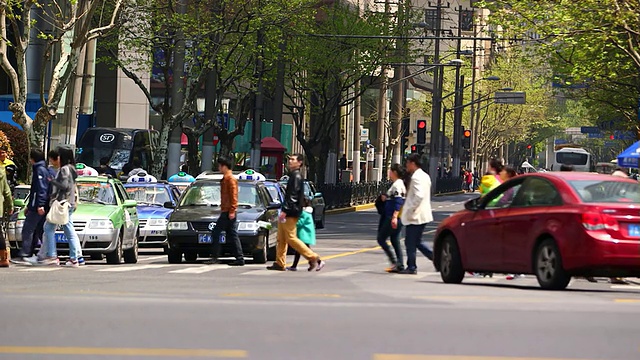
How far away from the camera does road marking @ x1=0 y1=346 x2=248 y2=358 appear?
10047 millimetres

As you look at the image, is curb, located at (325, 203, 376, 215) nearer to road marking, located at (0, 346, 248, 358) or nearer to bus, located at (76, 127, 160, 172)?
bus, located at (76, 127, 160, 172)

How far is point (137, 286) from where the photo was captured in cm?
1672

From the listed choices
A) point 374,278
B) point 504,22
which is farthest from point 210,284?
point 504,22

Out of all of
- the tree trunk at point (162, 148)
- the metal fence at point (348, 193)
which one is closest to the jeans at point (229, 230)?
the tree trunk at point (162, 148)

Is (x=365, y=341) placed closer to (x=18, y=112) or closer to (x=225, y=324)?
(x=225, y=324)

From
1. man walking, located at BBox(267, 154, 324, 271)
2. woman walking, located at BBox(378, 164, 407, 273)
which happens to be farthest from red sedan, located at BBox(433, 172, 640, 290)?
man walking, located at BBox(267, 154, 324, 271)

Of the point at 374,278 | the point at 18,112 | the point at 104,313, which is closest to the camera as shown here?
the point at 104,313

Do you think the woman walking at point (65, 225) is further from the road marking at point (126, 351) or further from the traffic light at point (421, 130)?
the traffic light at point (421, 130)

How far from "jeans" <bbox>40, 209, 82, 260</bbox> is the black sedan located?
2792 millimetres

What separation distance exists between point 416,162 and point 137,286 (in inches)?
227

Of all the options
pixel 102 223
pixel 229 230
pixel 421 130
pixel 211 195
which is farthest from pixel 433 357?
pixel 421 130

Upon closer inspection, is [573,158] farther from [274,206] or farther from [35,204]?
[35,204]

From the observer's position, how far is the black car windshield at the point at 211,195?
2555cm

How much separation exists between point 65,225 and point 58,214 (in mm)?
215
